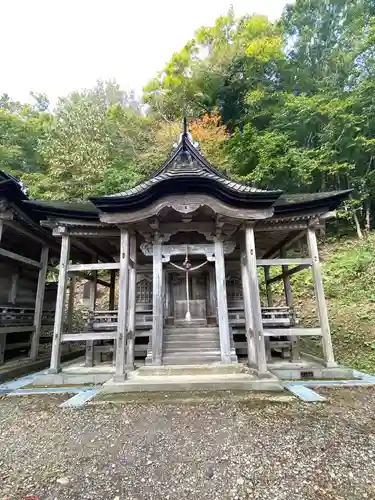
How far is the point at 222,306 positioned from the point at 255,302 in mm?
880

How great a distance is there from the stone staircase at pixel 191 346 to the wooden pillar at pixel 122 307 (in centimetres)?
137

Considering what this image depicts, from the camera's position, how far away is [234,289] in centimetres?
→ 1076

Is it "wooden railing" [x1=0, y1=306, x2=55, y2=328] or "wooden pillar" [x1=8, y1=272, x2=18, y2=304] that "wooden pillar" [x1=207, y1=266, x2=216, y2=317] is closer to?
"wooden railing" [x1=0, y1=306, x2=55, y2=328]

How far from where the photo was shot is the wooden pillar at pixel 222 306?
6766mm

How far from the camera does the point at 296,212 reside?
767 centimetres

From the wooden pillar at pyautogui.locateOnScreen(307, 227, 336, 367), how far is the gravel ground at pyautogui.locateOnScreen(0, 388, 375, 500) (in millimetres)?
1986

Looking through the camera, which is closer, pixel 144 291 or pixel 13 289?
pixel 13 289

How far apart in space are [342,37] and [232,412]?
29.9m

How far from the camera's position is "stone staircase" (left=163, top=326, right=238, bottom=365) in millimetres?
7270

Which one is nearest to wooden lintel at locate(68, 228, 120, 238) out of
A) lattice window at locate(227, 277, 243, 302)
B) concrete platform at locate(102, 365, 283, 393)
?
concrete platform at locate(102, 365, 283, 393)

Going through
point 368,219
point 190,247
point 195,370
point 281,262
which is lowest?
point 195,370

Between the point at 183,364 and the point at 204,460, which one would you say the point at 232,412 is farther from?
the point at 183,364

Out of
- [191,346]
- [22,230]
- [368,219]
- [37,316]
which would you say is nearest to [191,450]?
[191,346]

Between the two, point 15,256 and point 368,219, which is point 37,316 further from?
point 368,219
